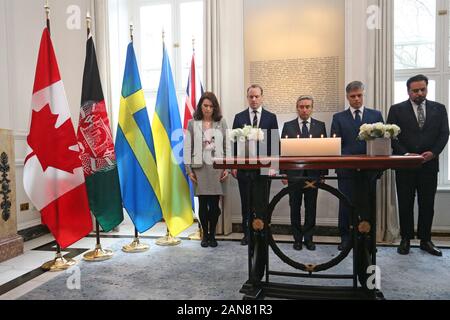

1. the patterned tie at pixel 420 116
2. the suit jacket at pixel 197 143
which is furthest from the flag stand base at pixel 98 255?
the patterned tie at pixel 420 116

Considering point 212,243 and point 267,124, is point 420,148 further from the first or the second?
point 212,243

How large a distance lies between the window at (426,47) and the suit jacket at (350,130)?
1047mm

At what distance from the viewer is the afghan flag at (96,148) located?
3080 mm

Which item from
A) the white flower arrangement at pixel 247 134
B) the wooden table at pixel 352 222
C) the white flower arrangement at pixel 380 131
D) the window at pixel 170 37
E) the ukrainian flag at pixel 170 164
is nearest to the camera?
the wooden table at pixel 352 222

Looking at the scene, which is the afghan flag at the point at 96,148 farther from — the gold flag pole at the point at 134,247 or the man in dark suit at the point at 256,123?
the man in dark suit at the point at 256,123

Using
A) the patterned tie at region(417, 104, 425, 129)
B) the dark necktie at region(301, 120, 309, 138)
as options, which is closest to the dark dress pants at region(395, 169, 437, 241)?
the patterned tie at region(417, 104, 425, 129)

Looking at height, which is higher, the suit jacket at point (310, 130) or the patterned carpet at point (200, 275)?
the suit jacket at point (310, 130)

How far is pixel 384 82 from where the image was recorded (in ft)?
11.9

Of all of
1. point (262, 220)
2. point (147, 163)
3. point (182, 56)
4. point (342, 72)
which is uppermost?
point (182, 56)

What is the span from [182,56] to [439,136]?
3.12 metres

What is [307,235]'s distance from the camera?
3.40m

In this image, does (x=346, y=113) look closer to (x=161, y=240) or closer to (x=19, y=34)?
(x=161, y=240)

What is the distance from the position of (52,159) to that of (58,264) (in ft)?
2.84
